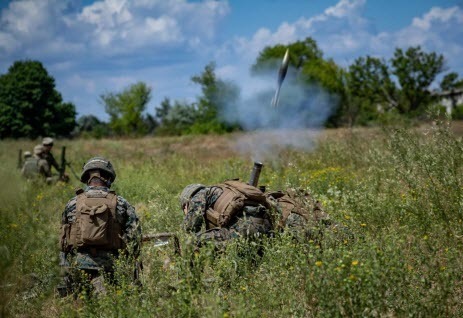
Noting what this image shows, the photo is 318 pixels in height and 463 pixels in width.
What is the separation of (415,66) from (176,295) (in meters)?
58.6

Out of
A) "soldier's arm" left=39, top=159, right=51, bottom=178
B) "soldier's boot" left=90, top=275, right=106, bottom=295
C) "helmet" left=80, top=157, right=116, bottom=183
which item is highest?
"helmet" left=80, top=157, right=116, bottom=183

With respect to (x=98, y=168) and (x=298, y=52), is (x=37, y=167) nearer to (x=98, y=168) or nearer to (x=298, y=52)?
(x=98, y=168)

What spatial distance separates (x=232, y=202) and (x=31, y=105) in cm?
5737

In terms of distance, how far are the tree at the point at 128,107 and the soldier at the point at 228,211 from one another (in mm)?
65495

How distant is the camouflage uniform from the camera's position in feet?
21.7

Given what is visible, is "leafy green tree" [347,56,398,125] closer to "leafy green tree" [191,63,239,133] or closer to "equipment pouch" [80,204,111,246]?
"leafy green tree" [191,63,239,133]

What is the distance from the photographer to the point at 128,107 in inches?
2862

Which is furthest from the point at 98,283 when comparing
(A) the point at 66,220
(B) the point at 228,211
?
(B) the point at 228,211

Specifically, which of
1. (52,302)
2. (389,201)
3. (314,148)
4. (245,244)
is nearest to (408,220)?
(389,201)

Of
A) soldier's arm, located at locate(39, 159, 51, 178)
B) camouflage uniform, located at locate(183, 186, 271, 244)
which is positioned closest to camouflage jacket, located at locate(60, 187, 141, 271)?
camouflage uniform, located at locate(183, 186, 271, 244)

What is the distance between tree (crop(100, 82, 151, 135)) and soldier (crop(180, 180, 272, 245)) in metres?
65.5

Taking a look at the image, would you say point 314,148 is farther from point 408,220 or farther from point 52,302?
point 52,302

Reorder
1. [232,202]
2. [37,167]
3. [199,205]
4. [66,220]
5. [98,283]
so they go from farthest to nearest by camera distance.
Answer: [37,167], [199,205], [232,202], [66,220], [98,283]

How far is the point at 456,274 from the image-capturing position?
185 inches
